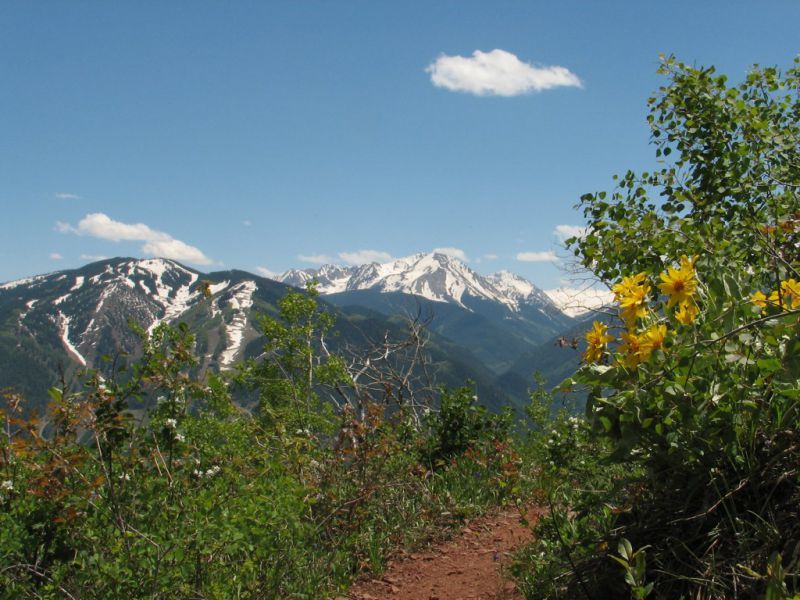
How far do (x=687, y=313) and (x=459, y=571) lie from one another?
3697 mm

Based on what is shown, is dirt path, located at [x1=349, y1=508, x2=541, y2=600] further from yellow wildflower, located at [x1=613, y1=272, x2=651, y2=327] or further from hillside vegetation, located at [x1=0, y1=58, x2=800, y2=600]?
yellow wildflower, located at [x1=613, y1=272, x2=651, y2=327]

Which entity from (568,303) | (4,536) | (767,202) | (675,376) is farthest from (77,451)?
(767,202)

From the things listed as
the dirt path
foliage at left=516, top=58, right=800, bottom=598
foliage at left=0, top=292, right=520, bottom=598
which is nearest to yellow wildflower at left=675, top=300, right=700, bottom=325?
foliage at left=516, top=58, right=800, bottom=598

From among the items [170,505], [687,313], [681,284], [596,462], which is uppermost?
[681,284]

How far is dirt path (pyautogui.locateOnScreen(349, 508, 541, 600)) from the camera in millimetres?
4898

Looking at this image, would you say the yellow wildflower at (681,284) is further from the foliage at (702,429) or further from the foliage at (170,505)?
the foliage at (170,505)

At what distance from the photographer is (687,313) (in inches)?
109

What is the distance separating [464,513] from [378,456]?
143 cm

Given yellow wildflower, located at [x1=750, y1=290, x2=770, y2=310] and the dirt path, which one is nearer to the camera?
yellow wildflower, located at [x1=750, y1=290, x2=770, y2=310]

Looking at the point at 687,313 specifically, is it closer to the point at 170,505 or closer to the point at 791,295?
the point at 791,295

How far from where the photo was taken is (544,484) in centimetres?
335

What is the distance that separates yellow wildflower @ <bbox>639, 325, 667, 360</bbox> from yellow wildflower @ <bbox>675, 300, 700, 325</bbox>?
4.1 inches

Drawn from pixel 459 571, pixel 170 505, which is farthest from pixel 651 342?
pixel 170 505

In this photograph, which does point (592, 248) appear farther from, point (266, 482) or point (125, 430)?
point (125, 430)
